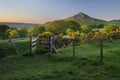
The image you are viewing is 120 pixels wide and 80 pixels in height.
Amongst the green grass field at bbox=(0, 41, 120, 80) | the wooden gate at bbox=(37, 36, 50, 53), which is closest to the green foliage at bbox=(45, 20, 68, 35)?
the wooden gate at bbox=(37, 36, 50, 53)

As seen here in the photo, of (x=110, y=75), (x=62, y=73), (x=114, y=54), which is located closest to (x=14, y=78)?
(x=62, y=73)

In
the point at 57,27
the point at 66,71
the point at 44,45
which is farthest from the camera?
the point at 57,27

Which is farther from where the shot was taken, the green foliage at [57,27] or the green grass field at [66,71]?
the green foliage at [57,27]

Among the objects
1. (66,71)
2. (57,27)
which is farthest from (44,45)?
(57,27)

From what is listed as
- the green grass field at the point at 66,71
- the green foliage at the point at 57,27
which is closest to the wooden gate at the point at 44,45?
the green grass field at the point at 66,71

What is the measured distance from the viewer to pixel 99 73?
15977 mm

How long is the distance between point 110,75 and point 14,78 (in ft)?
16.8

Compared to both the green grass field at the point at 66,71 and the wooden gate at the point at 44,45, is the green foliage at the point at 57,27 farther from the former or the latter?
the green grass field at the point at 66,71

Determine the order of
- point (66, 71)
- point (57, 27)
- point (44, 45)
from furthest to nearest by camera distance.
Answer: point (57, 27) → point (44, 45) → point (66, 71)

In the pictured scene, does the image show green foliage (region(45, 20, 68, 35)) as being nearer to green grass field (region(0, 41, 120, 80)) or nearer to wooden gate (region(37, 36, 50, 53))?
wooden gate (region(37, 36, 50, 53))

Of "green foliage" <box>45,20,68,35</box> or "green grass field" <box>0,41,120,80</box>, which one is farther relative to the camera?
"green foliage" <box>45,20,68,35</box>

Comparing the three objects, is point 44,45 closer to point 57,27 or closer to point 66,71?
point 66,71

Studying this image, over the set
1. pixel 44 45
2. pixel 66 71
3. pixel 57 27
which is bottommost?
pixel 66 71

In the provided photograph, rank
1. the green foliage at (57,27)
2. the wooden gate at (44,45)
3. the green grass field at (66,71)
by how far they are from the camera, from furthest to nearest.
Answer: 1. the green foliage at (57,27)
2. the wooden gate at (44,45)
3. the green grass field at (66,71)
